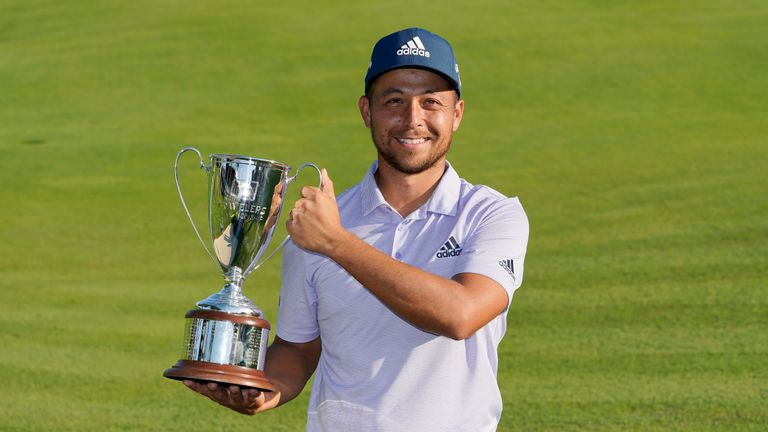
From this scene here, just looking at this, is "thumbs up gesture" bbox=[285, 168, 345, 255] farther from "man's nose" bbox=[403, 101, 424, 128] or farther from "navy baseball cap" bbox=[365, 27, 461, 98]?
"navy baseball cap" bbox=[365, 27, 461, 98]

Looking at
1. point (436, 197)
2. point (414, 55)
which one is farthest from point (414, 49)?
point (436, 197)

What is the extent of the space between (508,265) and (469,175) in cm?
1215

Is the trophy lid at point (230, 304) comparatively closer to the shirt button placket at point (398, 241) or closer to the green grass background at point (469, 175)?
the shirt button placket at point (398, 241)

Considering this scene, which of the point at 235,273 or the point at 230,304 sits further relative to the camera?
the point at 235,273

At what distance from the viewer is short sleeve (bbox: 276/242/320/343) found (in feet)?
11.6

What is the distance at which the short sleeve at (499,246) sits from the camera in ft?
10.8

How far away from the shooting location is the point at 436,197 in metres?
3.48

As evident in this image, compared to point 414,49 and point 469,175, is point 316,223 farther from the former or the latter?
point 469,175

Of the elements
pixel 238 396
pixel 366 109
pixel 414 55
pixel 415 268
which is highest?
pixel 414 55

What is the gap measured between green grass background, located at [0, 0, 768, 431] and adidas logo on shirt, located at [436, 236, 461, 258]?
169 inches

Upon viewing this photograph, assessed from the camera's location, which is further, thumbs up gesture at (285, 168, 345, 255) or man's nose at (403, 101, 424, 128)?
man's nose at (403, 101, 424, 128)

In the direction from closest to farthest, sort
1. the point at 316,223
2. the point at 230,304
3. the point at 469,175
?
the point at 316,223 < the point at 230,304 < the point at 469,175

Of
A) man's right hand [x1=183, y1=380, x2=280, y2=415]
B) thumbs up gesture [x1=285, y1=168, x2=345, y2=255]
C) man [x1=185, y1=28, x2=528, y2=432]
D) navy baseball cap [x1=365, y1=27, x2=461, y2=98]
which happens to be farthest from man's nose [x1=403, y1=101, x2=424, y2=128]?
man's right hand [x1=183, y1=380, x2=280, y2=415]

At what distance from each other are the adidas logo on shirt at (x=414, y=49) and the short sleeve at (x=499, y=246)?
0.49 m
